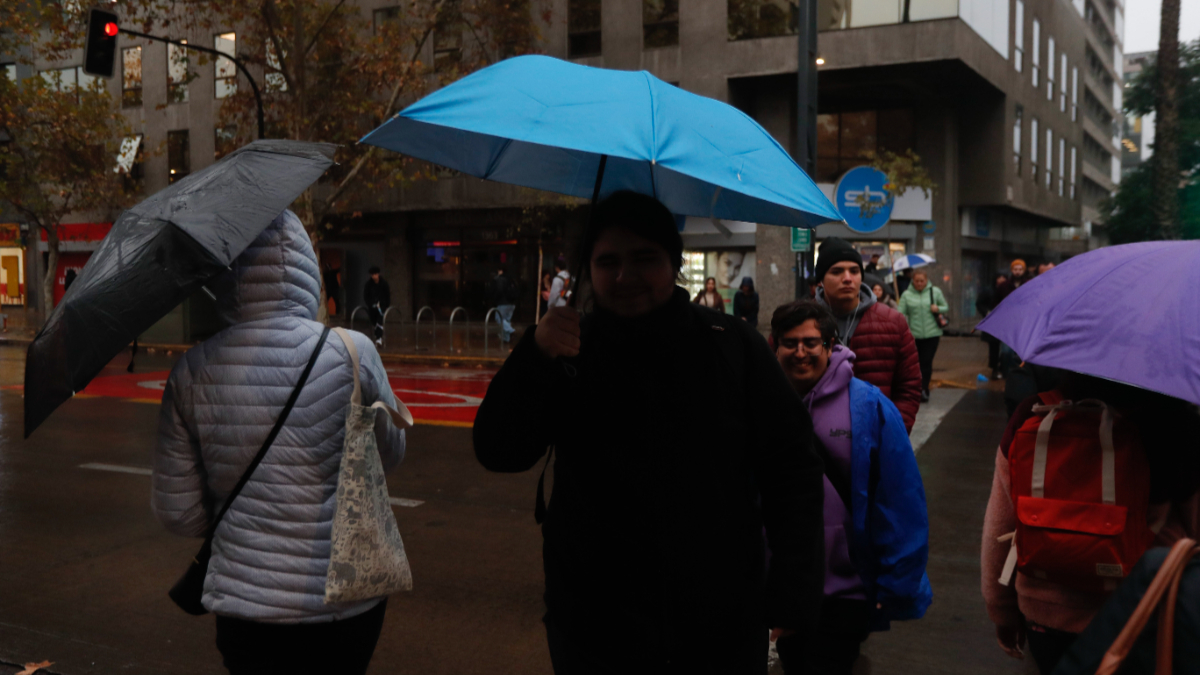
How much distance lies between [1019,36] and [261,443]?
3141 cm

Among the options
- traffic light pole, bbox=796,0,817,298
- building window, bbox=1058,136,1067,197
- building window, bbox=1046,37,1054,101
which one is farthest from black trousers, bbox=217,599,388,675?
building window, bbox=1058,136,1067,197

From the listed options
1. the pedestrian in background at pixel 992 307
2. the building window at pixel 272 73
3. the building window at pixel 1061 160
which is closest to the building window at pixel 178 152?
the building window at pixel 272 73

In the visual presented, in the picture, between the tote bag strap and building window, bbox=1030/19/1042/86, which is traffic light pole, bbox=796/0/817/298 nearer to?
the tote bag strap

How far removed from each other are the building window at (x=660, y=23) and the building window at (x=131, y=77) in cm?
1980

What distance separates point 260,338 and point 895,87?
25.3 metres

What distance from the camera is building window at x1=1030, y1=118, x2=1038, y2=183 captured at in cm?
3053

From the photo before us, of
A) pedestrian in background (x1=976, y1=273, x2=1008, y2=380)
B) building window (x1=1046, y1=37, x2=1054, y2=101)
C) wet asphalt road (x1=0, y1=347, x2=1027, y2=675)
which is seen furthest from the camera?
building window (x1=1046, y1=37, x2=1054, y2=101)

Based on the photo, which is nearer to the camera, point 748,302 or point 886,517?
point 886,517

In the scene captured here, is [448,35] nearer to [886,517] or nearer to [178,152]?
[178,152]

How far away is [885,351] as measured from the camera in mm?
4949

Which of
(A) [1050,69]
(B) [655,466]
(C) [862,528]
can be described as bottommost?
(C) [862,528]

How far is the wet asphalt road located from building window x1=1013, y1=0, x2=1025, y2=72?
75.5 feet

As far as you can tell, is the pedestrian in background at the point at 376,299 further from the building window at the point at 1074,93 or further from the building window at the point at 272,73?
the building window at the point at 1074,93

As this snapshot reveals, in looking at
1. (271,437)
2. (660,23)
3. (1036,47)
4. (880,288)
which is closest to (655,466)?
(271,437)
